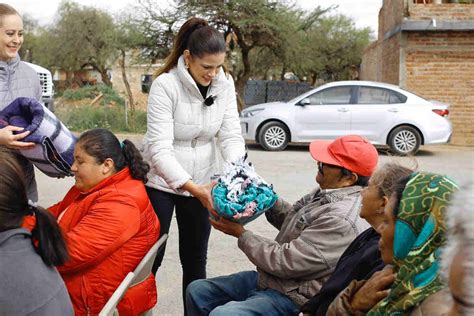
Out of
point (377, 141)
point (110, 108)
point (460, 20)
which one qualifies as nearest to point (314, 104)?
point (377, 141)

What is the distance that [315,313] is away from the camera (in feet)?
7.75

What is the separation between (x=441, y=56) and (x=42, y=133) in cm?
1336

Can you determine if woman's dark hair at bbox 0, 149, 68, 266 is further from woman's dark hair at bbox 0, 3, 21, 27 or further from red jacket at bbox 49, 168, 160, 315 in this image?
woman's dark hair at bbox 0, 3, 21, 27

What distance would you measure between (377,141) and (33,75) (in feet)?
32.4

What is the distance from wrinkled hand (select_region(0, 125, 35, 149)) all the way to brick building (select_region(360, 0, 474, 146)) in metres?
13.2

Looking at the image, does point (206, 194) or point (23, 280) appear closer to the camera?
point (23, 280)

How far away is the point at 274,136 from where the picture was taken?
12.7 meters

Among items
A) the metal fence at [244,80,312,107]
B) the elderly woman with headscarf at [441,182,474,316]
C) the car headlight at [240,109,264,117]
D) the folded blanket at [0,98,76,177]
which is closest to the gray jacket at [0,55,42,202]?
the folded blanket at [0,98,76,177]

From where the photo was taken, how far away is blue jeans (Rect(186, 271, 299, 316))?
253 cm

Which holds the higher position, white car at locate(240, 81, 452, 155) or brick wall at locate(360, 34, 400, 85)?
brick wall at locate(360, 34, 400, 85)

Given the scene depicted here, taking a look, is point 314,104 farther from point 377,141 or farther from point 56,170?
point 56,170

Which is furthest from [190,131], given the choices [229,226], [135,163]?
[229,226]

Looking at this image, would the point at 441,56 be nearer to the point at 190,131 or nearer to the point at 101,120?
the point at 101,120

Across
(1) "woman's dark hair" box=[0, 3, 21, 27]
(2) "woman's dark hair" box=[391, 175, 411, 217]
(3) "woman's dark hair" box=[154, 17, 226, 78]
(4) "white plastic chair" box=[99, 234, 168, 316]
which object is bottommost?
(4) "white plastic chair" box=[99, 234, 168, 316]
